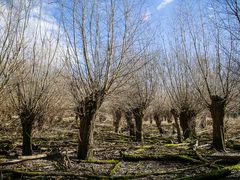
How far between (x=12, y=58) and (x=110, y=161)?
504cm

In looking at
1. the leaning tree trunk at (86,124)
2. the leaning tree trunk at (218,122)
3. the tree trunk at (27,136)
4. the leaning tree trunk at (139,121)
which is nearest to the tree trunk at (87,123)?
the leaning tree trunk at (86,124)

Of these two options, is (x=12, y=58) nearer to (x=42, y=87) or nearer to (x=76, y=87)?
(x=76, y=87)

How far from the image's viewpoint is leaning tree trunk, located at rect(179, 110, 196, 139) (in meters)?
17.7

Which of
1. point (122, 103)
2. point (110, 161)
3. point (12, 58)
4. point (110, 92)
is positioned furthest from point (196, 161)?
point (122, 103)

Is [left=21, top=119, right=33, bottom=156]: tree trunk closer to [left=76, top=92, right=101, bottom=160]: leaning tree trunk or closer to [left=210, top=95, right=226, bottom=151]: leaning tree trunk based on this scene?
[left=76, top=92, right=101, bottom=160]: leaning tree trunk

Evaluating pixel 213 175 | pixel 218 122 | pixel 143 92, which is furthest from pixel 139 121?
pixel 213 175

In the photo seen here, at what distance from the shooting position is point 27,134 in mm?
11398

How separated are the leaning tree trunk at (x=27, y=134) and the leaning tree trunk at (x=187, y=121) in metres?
9.98

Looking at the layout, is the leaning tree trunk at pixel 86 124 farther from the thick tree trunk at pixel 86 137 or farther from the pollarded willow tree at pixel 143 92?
the pollarded willow tree at pixel 143 92

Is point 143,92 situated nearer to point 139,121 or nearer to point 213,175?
A: point 139,121

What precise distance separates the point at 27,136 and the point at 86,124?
3.20 meters

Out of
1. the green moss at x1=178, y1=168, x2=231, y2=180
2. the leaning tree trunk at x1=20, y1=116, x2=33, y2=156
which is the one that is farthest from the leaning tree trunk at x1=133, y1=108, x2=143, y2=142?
the green moss at x1=178, y1=168, x2=231, y2=180

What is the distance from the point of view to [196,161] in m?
9.59

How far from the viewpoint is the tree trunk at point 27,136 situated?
37.4 ft
